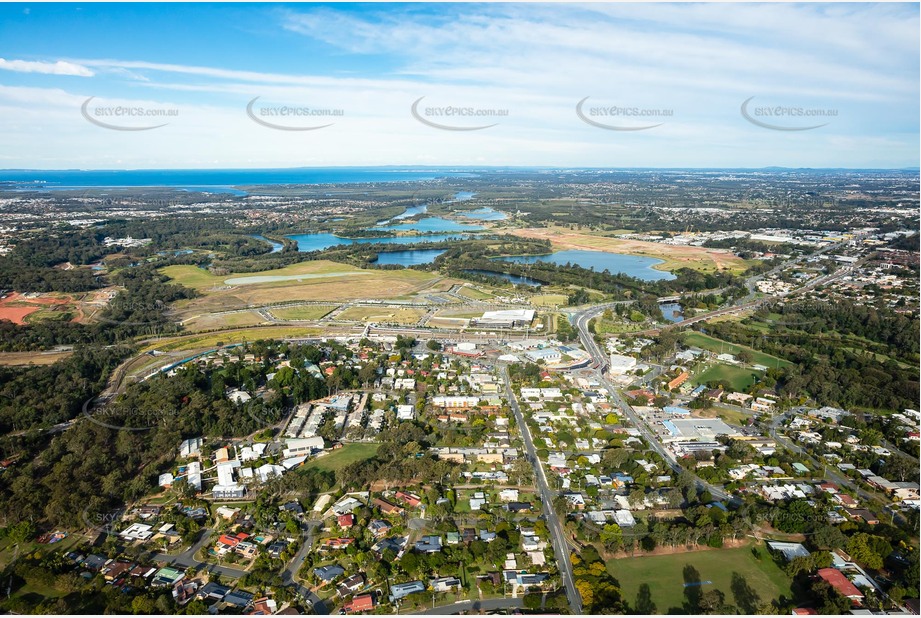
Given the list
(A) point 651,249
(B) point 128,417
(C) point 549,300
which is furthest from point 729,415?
(A) point 651,249

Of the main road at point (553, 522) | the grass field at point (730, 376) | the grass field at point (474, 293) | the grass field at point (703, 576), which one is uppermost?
the grass field at point (474, 293)

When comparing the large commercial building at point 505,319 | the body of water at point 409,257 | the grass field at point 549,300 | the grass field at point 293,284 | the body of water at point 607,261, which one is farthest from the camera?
the body of water at point 409,257

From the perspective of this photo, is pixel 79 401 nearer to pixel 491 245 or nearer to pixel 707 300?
pixel 707 300

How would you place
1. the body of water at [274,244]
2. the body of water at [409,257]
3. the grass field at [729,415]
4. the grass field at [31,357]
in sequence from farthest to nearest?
1. the body of water at [274,244]
2. the body of water at [409,257]
3. the grass field at [31,357]
4. the grass field at [729,415]

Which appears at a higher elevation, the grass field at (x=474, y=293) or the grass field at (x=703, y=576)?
the grass field at (x=474, y=293)

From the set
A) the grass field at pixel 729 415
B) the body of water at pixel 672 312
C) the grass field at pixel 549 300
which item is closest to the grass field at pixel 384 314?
the grass field at pixel 549 300

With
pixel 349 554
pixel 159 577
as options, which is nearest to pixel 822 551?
pixel 349 554

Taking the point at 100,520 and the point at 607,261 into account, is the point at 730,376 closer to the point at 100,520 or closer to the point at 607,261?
the point at 100,520

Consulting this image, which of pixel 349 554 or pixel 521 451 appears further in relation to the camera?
pixel 521 451

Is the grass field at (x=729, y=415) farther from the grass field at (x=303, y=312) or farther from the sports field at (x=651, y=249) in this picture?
the sports field at (x=651, y=249)
